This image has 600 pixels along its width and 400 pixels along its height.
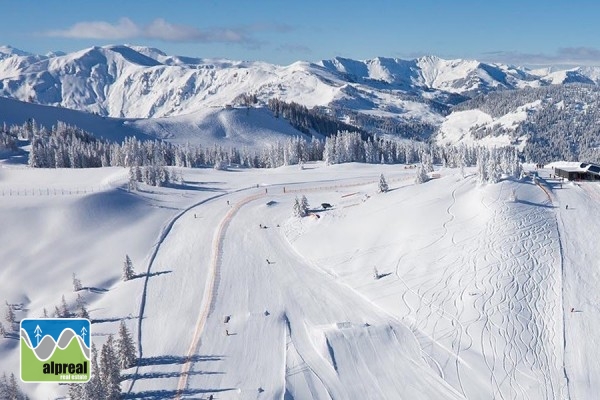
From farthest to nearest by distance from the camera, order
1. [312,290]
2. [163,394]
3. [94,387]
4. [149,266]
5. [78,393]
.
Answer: [149,266] < [312,290] < [163,394] < [94,387] < [78,393]

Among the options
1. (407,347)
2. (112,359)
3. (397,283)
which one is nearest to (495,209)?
(397,283)

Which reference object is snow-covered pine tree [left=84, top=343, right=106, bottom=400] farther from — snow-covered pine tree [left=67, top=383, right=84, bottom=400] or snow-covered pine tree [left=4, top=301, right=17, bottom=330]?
snow-covered pine tree [left=4, top=301, right=17, bottom=330]

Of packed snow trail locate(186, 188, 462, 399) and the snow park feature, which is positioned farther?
the snow park feature

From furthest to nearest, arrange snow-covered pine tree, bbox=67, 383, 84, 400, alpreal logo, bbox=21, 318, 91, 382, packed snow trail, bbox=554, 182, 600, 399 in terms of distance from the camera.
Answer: packed snow trail, bbox=554, 182, 600, 399, snow-covered pine tree, bbox=67, 383, 84, 400, alpreal logo, bbox=21, 318, 91, 382

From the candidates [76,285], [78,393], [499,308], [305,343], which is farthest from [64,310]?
[499,308]

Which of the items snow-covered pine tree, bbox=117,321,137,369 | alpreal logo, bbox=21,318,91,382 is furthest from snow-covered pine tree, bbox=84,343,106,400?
snow-covered pine tree, bbox=117,321,137,369

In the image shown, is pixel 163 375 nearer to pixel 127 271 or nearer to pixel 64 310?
pixel 64 310

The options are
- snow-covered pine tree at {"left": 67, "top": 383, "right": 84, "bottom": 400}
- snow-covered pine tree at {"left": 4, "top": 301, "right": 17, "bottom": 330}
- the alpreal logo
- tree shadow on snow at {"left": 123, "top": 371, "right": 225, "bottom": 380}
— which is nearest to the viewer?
the alpreal logo
